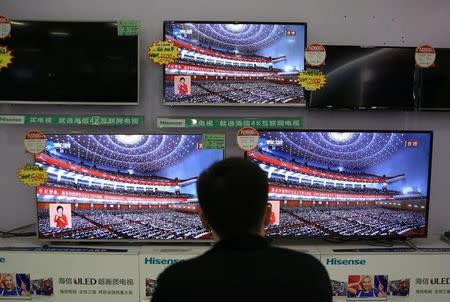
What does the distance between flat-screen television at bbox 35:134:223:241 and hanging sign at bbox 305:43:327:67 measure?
801 mm

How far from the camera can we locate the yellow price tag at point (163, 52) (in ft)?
8.65

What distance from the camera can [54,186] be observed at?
99.1 inches

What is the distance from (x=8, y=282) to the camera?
243cm

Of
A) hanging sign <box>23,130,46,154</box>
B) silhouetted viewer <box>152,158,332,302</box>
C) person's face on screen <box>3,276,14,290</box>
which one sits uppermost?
hanging sign <box>23,130,46,154</box>

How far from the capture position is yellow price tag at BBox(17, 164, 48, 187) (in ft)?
8.22

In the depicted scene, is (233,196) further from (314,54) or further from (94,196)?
(314,54)

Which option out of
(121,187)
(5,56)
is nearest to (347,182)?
(121,187)

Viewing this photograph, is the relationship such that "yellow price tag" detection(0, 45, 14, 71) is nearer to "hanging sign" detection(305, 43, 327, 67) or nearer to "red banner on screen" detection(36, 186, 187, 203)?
"red banner on screen" detection(36, 186, 187, 203)

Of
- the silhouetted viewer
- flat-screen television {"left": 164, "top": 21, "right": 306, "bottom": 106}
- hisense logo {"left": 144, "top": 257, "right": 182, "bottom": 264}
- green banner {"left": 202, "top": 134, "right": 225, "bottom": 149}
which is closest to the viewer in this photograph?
the silhouetted viewer

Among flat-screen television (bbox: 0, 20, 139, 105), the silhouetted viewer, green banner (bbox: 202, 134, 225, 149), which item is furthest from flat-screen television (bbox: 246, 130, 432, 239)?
the silhouetted viewer

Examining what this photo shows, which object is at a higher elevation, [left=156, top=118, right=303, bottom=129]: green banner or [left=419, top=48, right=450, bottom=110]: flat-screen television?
[left=419, top=48, right=450, bottom=110]: flat-screen television

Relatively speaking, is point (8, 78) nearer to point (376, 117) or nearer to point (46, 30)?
point (46, 30)

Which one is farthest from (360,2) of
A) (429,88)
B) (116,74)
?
(116,74)

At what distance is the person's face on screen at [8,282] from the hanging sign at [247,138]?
58.9 inches
